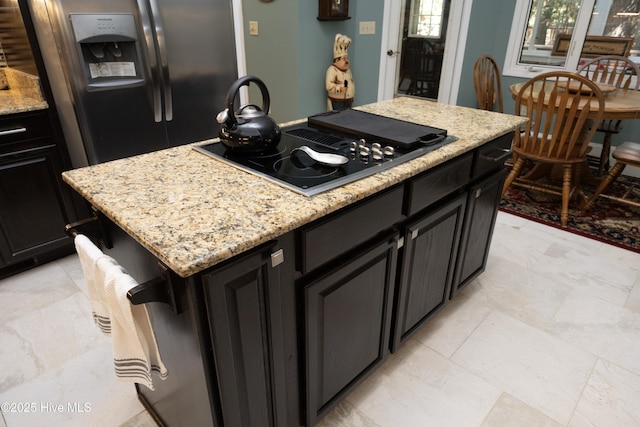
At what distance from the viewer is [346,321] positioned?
4.18 ft

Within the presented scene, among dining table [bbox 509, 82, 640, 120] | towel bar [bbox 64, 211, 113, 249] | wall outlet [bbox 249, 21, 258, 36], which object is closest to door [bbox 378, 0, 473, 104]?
dining table [bbox 509, 82, 640, 120]

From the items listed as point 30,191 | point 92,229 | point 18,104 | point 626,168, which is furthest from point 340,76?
point 92,229

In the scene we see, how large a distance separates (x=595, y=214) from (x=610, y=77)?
1.31 meters

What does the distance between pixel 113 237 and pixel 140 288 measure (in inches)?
15.8

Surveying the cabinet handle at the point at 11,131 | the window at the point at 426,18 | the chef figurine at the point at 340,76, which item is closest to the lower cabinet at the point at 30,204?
the cabinet handle at the point at 11,131

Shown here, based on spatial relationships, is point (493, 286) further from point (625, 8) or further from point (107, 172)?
point (625, 8)

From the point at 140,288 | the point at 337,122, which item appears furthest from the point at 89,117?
the point at 140,288

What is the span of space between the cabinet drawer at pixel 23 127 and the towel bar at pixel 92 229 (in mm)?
1250

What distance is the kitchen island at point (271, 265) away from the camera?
0.87 metres

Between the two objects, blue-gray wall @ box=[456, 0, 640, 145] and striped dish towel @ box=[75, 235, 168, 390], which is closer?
striped dish towel @ box=[75, 235, 168, 390]

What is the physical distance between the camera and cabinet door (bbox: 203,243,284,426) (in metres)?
0.85

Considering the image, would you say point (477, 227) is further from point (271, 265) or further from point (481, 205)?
point (271, 265)

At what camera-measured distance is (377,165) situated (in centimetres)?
121

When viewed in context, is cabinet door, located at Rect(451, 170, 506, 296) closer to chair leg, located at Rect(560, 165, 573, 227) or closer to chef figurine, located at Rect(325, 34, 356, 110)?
chair leg, located at Rect(560, 165, 573, 227)
